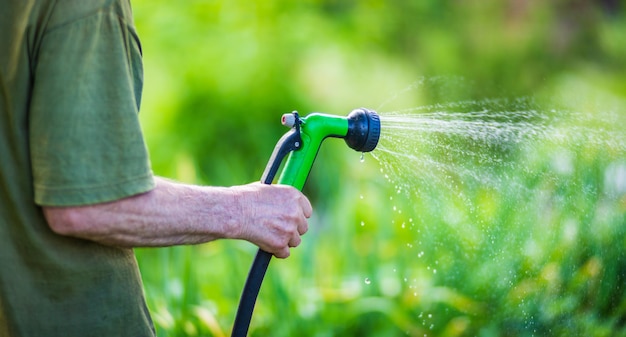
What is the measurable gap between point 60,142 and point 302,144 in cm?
64

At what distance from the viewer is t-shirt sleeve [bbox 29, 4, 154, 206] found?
1.54 metres

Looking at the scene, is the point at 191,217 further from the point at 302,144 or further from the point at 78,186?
the point at 302,144

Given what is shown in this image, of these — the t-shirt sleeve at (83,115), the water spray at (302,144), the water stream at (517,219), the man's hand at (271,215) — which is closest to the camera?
the t-shirt sleeve at (83,115)

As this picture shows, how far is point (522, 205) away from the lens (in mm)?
3328

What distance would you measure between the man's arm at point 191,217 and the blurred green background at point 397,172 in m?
0.75

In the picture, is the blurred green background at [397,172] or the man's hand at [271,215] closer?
the man's hand at [271,215]

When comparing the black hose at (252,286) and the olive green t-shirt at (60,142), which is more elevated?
the olive green t-shirt at (60,142)

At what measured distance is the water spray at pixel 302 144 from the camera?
6.49ft

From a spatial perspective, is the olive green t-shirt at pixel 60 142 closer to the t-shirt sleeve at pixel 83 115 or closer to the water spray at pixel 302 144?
the t-shirt sleeve at pixel 83 115

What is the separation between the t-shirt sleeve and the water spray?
45 centimetres

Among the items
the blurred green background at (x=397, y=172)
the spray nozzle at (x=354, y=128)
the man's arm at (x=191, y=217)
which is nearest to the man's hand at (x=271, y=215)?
the man's arm at (x=191, y=217)

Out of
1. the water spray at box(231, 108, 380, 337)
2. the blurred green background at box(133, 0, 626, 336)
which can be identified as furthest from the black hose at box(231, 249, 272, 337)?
the blurred green background at box(133, 0, 626, 336)

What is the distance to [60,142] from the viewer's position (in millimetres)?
1544

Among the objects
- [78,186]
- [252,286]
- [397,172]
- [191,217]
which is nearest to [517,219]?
[397,172]
